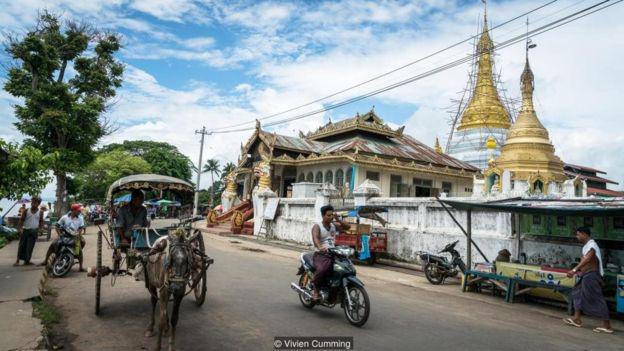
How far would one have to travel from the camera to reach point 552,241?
34.2 feet

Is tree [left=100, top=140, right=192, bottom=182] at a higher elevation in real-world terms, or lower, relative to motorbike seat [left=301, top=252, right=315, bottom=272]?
higher

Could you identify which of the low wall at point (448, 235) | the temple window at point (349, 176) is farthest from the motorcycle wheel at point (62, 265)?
the temple window at point (349, 176)

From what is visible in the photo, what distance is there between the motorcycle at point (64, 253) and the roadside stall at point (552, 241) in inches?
356

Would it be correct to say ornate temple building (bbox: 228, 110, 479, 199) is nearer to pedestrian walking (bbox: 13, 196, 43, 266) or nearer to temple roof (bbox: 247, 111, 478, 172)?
temple roof (bbox: 247, 111, 478, 172)

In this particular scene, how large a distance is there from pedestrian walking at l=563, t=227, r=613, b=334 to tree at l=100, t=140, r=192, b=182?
179ft

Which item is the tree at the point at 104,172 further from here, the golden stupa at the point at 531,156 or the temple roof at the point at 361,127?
the golden stupa at the point at 531,156

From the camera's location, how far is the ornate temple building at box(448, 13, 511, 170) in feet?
123

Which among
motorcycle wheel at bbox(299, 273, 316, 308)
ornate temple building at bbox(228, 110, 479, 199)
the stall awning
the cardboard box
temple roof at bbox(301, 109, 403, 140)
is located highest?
temple roof at bbox(301, 109, 403, 140)

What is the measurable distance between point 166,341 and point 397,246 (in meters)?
11.0

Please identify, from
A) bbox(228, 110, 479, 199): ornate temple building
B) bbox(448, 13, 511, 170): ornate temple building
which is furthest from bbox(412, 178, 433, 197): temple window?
Result: bbox(448, 13, 511, 170): ornate temple building

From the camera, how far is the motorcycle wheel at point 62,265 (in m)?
9.99

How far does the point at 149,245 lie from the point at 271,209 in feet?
52.2

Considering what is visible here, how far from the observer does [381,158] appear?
26.1m

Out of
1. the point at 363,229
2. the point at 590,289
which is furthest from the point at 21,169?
the point at 363,229
